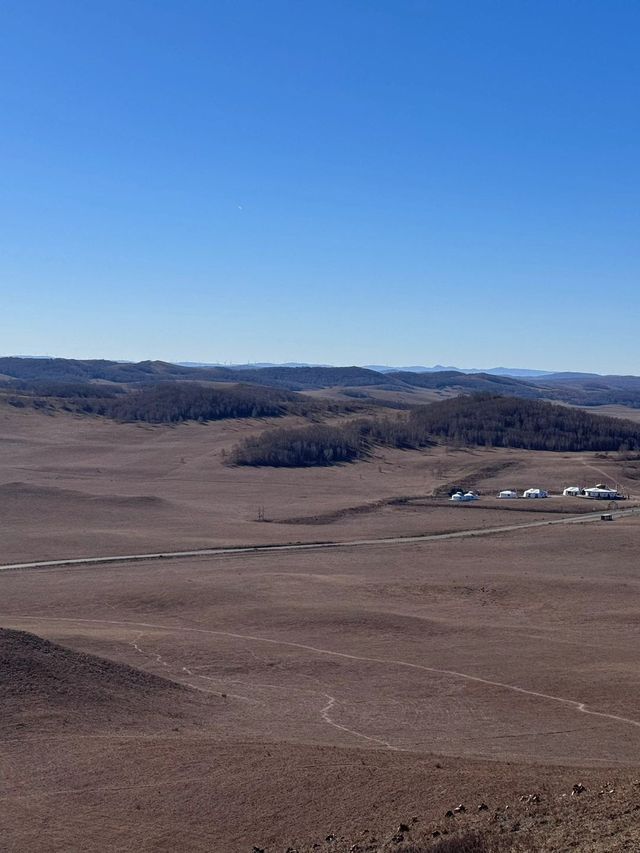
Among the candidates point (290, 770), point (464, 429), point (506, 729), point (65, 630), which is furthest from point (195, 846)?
point (464, 429)

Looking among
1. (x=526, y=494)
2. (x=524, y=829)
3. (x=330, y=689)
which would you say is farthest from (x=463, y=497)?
(x=524, y=829)

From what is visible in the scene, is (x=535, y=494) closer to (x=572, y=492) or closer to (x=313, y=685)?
(x=572, y=492)

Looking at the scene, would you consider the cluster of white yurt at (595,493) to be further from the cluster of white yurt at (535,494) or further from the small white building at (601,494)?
the cluster of white yurt at (535,494)

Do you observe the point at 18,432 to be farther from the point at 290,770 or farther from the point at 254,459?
the point at 290,770

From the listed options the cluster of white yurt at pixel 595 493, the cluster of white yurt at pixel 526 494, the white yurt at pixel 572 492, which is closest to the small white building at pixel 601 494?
the cluster of white yurt at pixel 595 493

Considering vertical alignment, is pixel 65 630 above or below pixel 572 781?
below

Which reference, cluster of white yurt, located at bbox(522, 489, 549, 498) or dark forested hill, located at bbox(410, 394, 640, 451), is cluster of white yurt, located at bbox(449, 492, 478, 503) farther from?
dark forested hill, located at bbox(410, 394, 640, 451)
